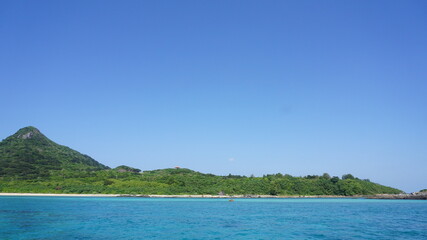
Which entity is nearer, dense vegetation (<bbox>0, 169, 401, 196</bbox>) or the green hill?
dense vegetation (<bbox>0, 169, 401, 196</bbox>)

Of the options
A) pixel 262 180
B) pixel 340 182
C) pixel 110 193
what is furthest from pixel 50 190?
pixel 340 182

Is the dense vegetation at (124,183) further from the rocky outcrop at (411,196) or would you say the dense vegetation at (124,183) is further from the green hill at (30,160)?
the rocky outcrop at (411,196)

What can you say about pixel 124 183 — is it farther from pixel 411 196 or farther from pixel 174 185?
pixel 411 196

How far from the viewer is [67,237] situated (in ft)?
84.8

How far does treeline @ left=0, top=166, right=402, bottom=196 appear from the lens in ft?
363

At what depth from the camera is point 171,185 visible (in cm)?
12912

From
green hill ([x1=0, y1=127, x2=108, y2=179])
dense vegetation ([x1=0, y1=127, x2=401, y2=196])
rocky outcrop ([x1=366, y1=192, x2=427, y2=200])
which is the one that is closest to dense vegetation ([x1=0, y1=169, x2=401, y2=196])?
dense vegetation ([x1=0, y1=127, x2=401, y2=196])

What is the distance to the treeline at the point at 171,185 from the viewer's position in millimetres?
110562

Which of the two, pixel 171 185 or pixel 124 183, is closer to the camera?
pixel 124 183

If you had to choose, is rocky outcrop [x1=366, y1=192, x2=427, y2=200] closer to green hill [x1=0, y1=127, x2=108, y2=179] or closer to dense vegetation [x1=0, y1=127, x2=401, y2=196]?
dense vegetation [x1=0, y1=127, x2=401, y2=196]

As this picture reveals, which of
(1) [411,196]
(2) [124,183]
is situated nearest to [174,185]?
(2) [124,183]

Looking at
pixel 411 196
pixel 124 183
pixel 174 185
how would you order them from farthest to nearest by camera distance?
pixel 411 196 → pixel 174 185 → pixel 124 183

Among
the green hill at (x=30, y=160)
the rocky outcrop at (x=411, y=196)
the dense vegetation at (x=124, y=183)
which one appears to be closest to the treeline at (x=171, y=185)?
the dense vegetation at (x=124, y=183)

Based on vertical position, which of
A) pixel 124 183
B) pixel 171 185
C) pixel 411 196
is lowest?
pixel 124 183
